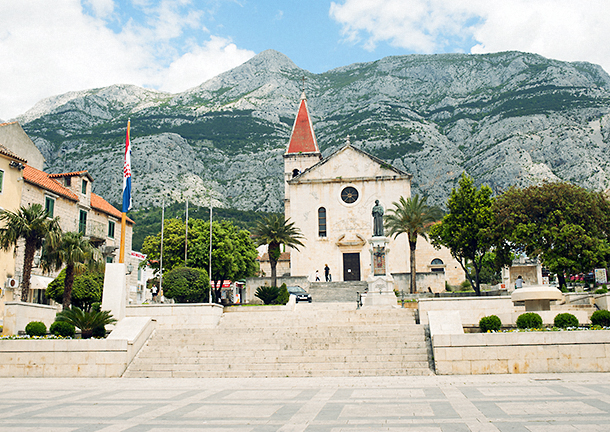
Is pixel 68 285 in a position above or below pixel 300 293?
above

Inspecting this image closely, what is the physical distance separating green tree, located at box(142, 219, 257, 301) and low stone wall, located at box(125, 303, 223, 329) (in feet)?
61.5

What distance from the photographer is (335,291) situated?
117 ft

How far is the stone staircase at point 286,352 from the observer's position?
46.1 ft

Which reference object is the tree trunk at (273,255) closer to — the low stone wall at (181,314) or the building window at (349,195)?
the low stone wall at (181,314)

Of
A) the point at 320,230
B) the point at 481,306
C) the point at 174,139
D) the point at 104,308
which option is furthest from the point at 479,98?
the point at 104,308

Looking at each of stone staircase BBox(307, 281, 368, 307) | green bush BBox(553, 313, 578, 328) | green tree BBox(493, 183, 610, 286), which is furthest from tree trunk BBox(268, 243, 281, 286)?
green bush BBox(553, 313, 578, 328)

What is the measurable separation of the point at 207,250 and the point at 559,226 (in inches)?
1013

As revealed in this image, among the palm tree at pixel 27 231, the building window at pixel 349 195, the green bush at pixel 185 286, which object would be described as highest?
the building window at pixel 349 195

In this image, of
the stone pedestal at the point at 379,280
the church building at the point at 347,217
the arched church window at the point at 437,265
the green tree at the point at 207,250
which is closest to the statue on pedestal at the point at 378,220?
the stone pedestal at the point at 379,280

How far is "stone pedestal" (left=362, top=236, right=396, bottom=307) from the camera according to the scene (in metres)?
27.2

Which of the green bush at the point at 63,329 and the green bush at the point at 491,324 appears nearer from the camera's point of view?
the green bush at the point at 491,324

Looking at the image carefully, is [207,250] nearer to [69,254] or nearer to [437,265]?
[69,254]

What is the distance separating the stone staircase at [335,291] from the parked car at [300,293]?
5.32ft

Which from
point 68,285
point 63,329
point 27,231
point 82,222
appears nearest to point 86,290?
point 68,285
